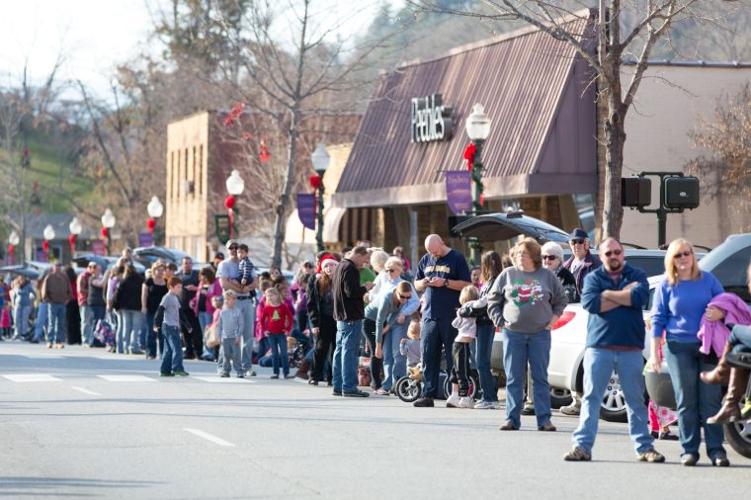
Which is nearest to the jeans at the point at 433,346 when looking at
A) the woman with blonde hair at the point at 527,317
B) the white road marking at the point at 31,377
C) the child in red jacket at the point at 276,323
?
the woman with blonde hair at the point at 527,317

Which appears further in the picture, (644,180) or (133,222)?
(133,222)

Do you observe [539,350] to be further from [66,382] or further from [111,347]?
[111,347]

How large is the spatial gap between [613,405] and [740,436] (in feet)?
12.3

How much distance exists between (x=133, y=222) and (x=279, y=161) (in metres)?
23.6

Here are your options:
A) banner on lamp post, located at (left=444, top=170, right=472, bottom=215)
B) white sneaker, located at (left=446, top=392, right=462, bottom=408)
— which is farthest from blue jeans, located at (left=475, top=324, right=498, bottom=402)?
banner on lamp post, located at (left=444, top=170, right=472, bottom=215)

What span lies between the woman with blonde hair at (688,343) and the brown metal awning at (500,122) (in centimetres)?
1727

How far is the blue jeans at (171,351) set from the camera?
24.2 metres

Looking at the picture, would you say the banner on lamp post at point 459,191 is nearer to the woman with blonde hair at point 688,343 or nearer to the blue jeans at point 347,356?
the blue jeans at point 347,356

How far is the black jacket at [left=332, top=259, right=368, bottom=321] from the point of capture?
798 inches

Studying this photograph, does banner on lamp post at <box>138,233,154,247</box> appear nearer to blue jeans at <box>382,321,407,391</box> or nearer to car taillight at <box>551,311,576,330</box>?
blue jeans at <box>382,321,407,391</box>

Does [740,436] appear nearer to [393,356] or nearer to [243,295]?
[393,356]

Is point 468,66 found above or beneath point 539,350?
above

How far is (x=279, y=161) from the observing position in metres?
53.4

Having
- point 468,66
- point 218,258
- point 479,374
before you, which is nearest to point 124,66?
point 468,66
